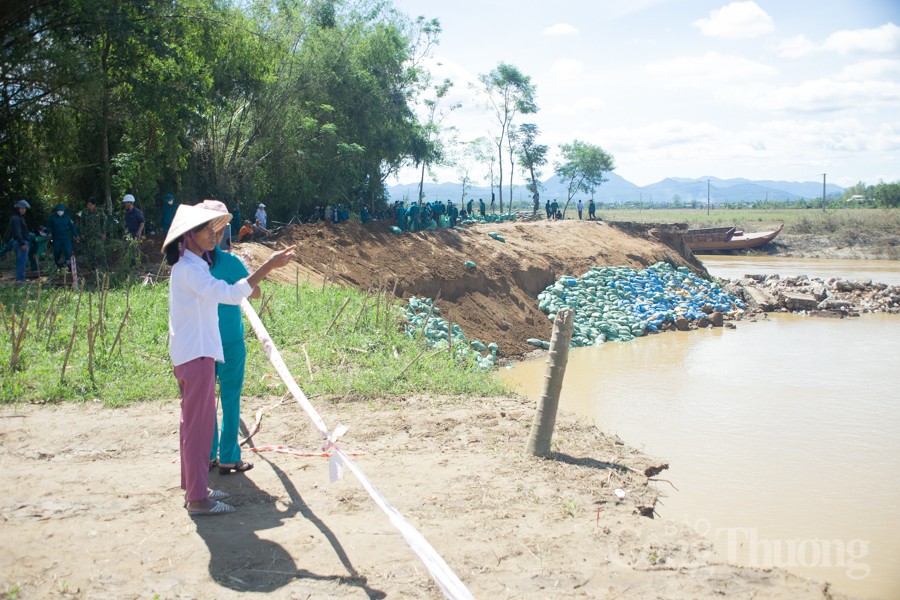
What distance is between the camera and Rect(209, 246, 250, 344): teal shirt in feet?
14.8

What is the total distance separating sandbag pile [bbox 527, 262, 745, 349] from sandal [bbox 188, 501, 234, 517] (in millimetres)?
13015

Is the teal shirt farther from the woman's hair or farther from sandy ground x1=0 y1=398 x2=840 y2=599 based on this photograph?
sandy ground x1=0 y1=398 x2=840 y2=599

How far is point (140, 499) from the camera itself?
446 cm

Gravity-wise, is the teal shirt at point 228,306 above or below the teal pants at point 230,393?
above

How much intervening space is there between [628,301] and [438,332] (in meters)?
9.51

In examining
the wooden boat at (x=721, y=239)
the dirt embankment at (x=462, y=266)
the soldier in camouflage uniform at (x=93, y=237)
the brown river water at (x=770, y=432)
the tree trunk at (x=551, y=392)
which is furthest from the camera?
the wooden boat at (x=721, y=239)

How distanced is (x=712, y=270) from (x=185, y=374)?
33469 mm

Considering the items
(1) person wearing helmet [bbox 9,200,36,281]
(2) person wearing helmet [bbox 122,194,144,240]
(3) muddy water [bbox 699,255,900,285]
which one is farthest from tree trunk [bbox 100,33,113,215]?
(3) muddy water [bbox 699,255,900,285]

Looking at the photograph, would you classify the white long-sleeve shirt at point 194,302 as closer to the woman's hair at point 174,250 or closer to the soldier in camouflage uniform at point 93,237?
the woman's hair at point 174,250

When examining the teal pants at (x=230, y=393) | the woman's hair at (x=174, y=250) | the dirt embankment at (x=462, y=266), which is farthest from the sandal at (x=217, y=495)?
the dirt embankment at (x=462, y=266)

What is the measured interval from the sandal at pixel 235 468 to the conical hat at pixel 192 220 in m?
1.60

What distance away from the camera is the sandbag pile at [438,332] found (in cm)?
1156

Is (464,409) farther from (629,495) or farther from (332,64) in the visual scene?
(332,64)

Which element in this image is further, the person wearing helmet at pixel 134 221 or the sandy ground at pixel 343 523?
the person wearing helmet at pixel 134 221
